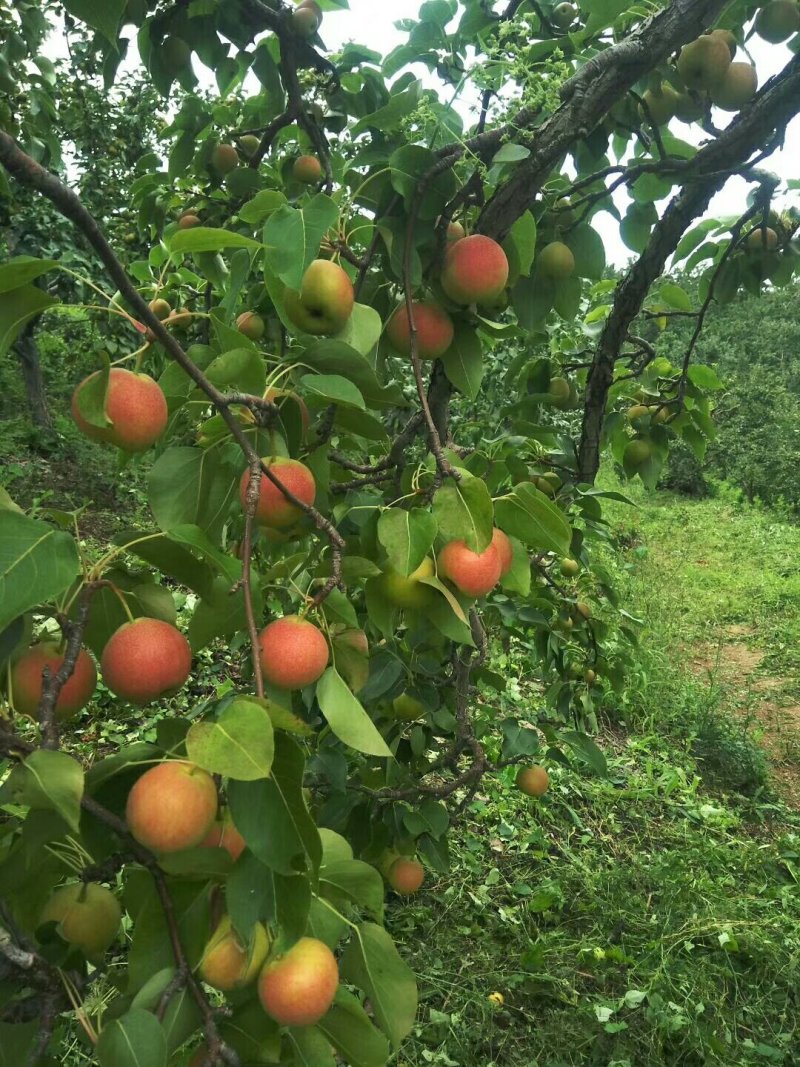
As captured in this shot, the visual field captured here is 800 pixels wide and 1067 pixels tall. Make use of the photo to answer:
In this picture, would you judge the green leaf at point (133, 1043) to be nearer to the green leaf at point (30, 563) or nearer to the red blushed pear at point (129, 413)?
the green leaf at point (30, 563)

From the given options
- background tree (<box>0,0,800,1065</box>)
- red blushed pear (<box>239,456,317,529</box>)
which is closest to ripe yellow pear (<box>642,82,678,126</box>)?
background tree (<box>0,0,800,1065</box>)

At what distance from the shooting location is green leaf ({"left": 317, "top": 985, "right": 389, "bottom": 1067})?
0.68 metres

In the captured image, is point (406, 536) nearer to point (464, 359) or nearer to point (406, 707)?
point (464, 359)

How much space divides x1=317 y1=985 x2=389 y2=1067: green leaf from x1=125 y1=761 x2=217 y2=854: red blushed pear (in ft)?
0.88

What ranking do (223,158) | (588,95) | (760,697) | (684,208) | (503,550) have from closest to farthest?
(503,550), (588,95), (684,208), (223,158), (760,697)

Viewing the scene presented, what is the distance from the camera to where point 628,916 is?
231 cm

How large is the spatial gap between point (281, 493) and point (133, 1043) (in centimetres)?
49

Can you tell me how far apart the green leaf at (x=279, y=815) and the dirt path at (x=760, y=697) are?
3389 millimetres

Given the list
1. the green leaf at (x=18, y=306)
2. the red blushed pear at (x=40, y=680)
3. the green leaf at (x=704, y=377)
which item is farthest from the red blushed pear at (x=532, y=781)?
the green leaf at (x=18, y=306)

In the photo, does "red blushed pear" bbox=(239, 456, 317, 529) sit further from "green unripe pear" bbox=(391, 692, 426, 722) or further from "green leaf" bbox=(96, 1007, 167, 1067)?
"green unripe pear" bbox=(391, 692, 426, 722)

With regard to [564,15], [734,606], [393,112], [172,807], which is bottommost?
Answer: [734,606]

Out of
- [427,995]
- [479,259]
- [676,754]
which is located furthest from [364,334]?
[676,754]

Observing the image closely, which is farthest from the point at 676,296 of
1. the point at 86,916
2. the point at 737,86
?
the point at 86,916

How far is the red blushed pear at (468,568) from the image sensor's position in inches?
31.0
